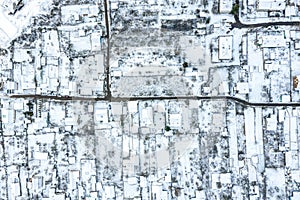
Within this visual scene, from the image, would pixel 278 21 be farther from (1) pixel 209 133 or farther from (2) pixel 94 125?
(2) pixel 94 125

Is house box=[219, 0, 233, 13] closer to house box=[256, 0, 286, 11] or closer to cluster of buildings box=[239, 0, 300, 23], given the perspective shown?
cluster of buildings box=[239, 0, 300, 23]

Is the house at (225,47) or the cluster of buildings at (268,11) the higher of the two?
the cluster of buildings at (268,11)

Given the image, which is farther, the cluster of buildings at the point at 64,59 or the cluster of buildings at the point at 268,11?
the cluster of buildings at the point at 64,59

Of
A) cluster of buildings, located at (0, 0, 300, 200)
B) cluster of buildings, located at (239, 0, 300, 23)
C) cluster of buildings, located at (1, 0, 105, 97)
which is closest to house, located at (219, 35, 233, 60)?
cluster of buildings, located at (0, 0, 300, 200)

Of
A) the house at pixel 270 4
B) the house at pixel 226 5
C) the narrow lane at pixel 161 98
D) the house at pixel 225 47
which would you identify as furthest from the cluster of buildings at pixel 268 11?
the narrow lane at pixel 161 98

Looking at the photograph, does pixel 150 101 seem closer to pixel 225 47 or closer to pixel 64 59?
pixel 225 47

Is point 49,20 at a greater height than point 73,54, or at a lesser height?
greater

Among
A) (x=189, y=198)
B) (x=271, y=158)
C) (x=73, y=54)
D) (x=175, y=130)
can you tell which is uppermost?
(x=73, y=54)

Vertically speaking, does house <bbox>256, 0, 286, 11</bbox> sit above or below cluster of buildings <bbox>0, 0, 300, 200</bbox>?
above

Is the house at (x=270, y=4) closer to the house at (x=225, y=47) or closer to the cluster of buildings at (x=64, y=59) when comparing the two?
the house at (x=225, y=47)

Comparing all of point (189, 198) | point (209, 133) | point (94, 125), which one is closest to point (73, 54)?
point (94, 125)
